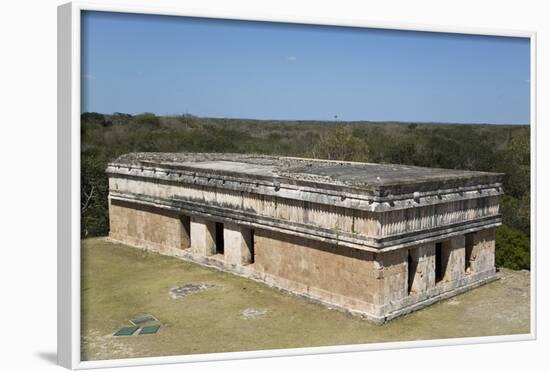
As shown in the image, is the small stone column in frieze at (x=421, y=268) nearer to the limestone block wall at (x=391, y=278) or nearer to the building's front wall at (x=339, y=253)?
the building's front wall at (x=339, y=253)

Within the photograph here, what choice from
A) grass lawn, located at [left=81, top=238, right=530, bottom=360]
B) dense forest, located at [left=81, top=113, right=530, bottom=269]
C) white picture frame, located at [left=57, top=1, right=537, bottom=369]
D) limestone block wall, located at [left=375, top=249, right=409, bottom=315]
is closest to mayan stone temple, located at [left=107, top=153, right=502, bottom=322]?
→ limestone block wall, located at [left=375, top=249, right=409, bottom=315]

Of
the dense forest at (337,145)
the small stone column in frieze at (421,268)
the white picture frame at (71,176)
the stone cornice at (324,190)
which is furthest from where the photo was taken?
the dense forest at (337,145)

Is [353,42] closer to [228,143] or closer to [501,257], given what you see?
[501,257]

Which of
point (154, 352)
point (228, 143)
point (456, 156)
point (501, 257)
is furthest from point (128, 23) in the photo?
point (228, 143)

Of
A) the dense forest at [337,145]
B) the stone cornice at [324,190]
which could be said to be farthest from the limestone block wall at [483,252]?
the dense forest at [337,145]

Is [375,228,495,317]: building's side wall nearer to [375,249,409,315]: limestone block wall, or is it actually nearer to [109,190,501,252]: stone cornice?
[375,249,409,315]: limestone block wall
